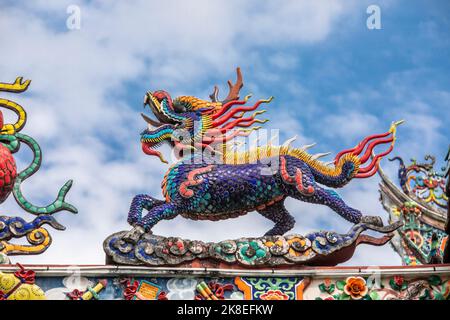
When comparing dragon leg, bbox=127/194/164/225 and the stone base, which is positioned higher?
dragon leg, bbox=127/194/164/225

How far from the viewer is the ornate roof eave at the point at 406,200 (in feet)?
53.6

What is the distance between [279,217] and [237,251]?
3.24 ft

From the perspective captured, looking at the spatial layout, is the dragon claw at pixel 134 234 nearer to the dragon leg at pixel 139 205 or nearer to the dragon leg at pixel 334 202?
the dragon leg at pixel 139 205

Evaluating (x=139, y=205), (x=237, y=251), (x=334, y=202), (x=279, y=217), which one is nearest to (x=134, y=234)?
(x=139, y=205)

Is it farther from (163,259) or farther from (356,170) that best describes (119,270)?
(356,170)

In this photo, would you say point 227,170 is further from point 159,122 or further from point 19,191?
point 19,191

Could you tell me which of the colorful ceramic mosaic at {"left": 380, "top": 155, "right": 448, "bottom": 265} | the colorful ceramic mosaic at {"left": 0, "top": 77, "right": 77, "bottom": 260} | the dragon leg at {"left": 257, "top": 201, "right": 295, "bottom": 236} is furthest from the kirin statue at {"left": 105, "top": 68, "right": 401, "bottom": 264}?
the colorful ceramic mosaic at {"left": 380, "top": 155, "right": 448, "bottom": 265}

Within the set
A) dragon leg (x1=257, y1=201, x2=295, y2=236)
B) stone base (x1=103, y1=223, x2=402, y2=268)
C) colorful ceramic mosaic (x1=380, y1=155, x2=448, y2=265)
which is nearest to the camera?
stone base (x1=103, y1=223, x2=402, y2=268)

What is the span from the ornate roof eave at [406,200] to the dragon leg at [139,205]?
22.4 feet

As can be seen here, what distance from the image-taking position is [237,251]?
10445 millimetres

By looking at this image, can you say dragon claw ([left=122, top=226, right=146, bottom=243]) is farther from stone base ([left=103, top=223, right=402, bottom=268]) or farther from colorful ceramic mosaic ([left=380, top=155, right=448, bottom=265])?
colorful ceramic mosaic ([left=380, top=155, right=448, bottom=265])

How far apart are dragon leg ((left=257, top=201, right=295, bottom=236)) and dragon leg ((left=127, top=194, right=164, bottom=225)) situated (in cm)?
128

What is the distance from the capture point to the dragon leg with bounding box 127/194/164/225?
425 inches
